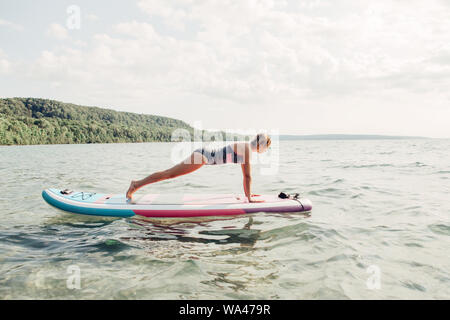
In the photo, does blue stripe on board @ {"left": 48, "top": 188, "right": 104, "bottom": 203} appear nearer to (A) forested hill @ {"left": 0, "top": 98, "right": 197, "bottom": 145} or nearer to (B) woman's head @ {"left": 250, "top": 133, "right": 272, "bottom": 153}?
(B) woman's head @ {"left": 250, "top": 133, "right": 272, "bottom": 153}

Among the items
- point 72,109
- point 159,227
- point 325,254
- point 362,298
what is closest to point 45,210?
point 159,227

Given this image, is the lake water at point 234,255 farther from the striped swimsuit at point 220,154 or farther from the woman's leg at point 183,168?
the striped swimsuit at point 220,154

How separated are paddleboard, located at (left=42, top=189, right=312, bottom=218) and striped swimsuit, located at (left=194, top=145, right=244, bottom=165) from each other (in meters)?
1.00

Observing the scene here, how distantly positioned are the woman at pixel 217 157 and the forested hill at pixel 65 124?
67617mm

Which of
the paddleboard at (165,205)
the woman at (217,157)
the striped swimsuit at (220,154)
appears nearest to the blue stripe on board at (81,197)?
the paddleboard at (165,205)

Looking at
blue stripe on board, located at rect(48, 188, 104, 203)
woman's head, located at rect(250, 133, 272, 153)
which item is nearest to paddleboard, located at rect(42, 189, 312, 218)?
blue stripe on board, located at rect(48, 188, 104, 203)

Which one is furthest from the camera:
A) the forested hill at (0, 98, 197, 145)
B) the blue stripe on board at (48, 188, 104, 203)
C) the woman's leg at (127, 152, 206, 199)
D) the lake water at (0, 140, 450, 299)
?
the forested hill at (0, 98, 197, 145)

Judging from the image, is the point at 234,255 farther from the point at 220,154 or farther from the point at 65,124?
the point at 65,124

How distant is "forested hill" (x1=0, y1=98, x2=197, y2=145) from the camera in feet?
215

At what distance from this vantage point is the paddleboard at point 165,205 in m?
6.50

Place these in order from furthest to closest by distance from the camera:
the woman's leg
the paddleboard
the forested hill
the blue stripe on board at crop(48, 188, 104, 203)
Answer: the forested hill → the blue stripe on board at crop(48, 188, 104, 203) → the paddleboard → the woman's leg

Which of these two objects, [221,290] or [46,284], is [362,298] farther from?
[46,284]

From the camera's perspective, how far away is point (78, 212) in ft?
21.5

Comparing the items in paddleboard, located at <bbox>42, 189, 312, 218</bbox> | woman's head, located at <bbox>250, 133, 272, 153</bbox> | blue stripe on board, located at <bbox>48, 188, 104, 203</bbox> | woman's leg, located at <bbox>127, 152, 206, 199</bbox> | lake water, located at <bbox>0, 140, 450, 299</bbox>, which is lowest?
lake water, located at <bbox>0, 140, 450, 299</bbox>
